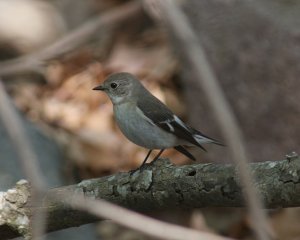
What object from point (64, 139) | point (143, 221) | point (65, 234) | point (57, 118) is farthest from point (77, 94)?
point (143, 221)

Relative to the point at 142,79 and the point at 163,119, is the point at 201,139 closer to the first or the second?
the point at 163,119

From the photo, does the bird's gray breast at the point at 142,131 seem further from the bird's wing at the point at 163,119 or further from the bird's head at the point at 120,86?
the bird's head at the point at 120,86

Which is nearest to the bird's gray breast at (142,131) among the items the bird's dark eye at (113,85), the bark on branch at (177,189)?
the bird's dark eye at (113,85)

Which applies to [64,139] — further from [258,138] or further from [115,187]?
[115,187]

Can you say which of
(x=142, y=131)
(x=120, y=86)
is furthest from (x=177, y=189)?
(x=120, y=86)

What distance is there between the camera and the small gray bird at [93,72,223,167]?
5.66m

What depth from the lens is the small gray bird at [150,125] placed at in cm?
566

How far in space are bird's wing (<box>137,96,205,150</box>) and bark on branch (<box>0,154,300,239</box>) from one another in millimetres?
1318

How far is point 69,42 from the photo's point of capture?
10.3 m

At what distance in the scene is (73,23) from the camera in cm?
1084

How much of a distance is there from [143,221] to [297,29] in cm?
583

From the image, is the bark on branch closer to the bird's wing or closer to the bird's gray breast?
the bird's gray breast

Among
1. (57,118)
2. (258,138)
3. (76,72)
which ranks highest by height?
(76,72)

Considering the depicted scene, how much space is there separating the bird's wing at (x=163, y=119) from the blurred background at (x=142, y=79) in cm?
164
